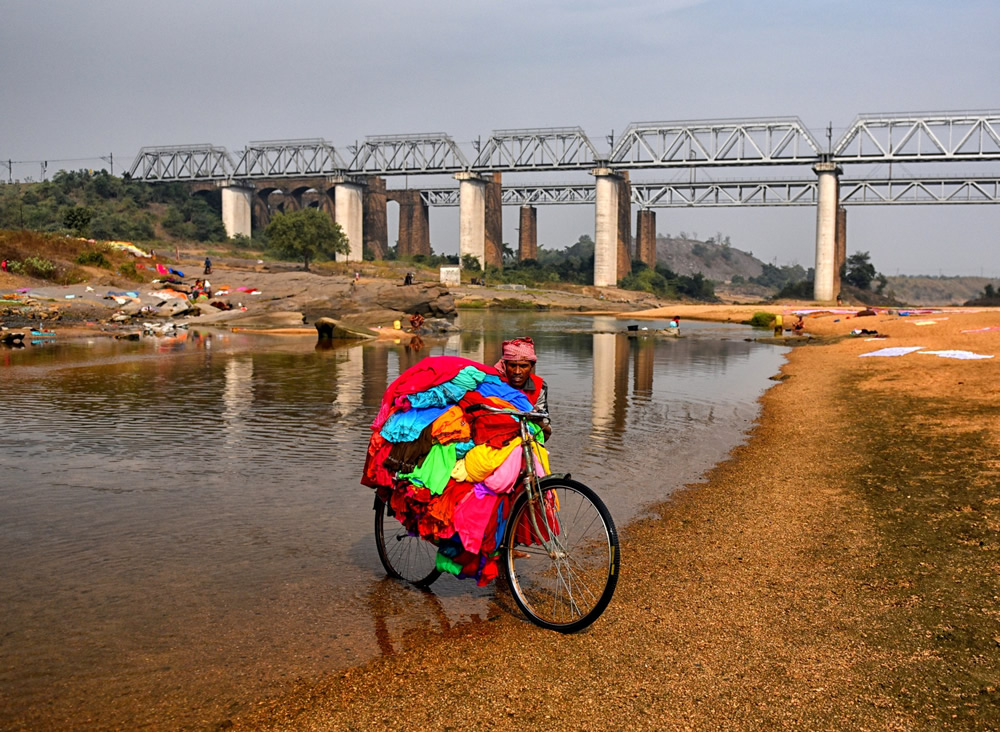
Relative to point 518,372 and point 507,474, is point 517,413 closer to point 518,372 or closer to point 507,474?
point 507,474

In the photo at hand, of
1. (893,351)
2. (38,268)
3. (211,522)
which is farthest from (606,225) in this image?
(211,522)

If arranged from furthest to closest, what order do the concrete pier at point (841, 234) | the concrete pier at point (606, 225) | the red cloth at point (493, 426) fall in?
the concrete pier at point (606, 225) → the concrete pier at point (841, 234) → the red cloth at point (493, 426)

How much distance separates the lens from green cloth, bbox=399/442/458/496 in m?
6.23

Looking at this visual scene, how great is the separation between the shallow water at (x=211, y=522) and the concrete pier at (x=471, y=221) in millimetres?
89493

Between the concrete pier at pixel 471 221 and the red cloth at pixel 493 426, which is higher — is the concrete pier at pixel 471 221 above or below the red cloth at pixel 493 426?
above

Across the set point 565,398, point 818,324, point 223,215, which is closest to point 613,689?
point 565,398

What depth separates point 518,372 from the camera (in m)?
6.59

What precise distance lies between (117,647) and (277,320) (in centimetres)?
3614

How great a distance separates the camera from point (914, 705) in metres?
4.65

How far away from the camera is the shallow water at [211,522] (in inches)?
207

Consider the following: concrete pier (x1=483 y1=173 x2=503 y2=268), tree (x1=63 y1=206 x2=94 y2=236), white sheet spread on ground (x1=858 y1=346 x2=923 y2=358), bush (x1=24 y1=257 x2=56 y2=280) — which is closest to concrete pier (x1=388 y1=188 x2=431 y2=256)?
concrete pier (x1=483 y1=173 x2=503 y2=268)

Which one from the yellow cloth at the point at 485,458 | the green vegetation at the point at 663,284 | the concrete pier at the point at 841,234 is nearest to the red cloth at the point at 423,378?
the yellow cloth at the point at 485,458

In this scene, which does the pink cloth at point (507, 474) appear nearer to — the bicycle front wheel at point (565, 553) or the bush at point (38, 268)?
the bicycle front wheel at point (565, 553)

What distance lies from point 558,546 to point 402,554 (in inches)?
70.0
